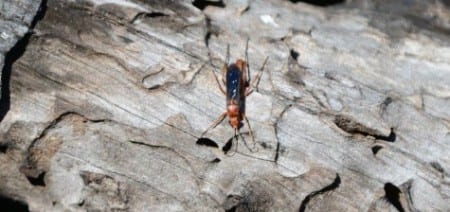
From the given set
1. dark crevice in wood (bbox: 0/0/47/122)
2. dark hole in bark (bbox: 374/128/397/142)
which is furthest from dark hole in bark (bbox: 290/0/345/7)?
dark crevice in wood (bbox: 0/0/47/122)

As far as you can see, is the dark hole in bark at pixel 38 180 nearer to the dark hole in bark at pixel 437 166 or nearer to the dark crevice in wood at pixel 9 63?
the dark crevice in wood at pixel 9 63

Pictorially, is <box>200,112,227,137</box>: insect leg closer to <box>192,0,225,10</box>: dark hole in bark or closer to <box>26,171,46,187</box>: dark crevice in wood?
<box>192,0,225,10</box>: dark hole in bark

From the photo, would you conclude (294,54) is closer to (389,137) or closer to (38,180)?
(389,137)

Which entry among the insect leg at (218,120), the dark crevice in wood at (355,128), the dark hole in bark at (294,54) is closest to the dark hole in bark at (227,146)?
the insect leg at (218,120)

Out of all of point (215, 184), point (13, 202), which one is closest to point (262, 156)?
point (215, 184)

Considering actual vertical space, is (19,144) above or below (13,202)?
above

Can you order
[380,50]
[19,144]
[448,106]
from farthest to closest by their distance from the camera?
[380,50] < [448,106] < [19,144]

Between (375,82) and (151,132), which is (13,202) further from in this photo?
(375,82)
